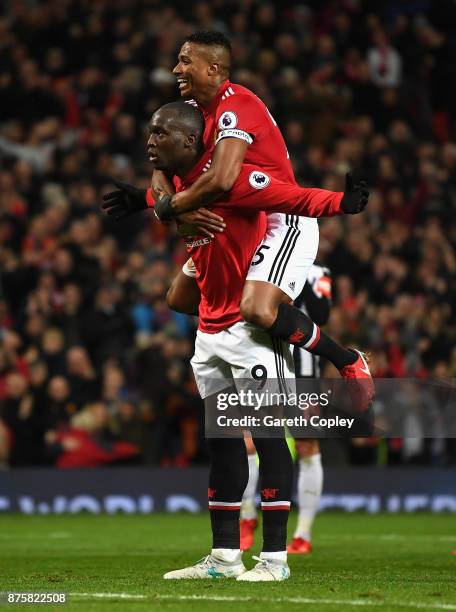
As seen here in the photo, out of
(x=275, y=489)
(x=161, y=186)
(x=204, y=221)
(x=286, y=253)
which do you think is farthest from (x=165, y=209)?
(x=275, y=489)

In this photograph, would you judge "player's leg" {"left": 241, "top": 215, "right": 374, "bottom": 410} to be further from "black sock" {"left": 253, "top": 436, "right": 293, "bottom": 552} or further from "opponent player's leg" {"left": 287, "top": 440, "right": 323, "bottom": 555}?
"opponent player's leg" {"left": 287, "top": 440, "right": 323, "bottom": 555}

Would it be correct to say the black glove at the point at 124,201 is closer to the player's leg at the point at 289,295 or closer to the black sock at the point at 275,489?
the player's leg at the point at 289,295

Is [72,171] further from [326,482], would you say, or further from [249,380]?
[249,380]

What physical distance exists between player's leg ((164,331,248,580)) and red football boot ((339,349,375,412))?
0.74m

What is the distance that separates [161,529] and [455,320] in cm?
541

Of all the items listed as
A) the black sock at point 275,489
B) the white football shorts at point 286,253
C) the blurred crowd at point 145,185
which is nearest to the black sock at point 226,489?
the black sock at point 275,489

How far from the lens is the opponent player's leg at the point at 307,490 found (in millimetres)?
10383

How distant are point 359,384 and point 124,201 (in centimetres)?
195

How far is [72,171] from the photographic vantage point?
18484 mm

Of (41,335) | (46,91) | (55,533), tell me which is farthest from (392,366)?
(46,91)

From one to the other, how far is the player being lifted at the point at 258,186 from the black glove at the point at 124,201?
0.49m

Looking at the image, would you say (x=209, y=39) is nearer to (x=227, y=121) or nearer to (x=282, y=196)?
(x=227, y=121)

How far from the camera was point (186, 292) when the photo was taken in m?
8.12

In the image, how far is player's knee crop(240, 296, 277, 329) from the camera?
7.37 meters
